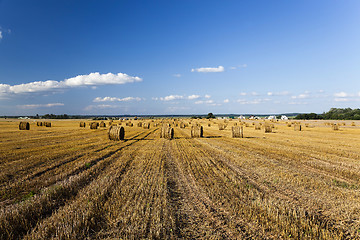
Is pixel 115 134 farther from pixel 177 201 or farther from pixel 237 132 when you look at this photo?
pixel 177 201

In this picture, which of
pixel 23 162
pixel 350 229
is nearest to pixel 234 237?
pixel 350 229

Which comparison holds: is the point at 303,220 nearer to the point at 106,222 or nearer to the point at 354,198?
the point at 354,198

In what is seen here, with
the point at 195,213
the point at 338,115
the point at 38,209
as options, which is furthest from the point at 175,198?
the point at 338,115

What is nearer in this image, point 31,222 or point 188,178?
point 31,222

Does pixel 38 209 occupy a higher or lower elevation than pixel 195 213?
higher

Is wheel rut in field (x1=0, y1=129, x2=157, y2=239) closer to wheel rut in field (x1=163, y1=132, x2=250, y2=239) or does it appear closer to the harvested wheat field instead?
the harvested wheat field

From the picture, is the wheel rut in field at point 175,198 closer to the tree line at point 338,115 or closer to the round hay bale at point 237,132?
the round hay bale at point 237,132

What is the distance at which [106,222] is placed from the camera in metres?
4.70

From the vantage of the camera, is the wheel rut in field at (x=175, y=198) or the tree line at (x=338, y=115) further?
the tree line at (x=338, y=115)

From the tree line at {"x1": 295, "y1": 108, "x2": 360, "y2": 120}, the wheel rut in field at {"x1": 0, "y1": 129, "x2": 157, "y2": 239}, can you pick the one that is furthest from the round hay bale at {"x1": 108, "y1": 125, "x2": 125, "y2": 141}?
the tree line at {"x1": 295, "y1": 108, "x2": 360, "y2": 120}

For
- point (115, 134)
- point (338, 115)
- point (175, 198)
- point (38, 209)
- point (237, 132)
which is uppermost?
point (338, 115)

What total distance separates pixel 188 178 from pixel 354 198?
18.0 feet

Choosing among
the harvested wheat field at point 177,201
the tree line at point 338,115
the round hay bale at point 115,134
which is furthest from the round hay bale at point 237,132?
the tree line at point 338,115

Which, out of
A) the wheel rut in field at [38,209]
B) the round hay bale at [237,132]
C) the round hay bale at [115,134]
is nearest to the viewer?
the wheel rut in field at [38,209]
